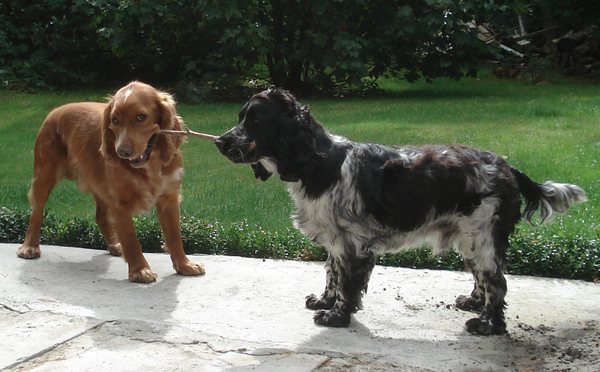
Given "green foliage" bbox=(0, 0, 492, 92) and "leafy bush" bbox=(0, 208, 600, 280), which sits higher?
"green foliage" bbox=(0, 0, 492, 92)

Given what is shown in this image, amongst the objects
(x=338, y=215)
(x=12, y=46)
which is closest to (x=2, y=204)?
(x=338, y=215)

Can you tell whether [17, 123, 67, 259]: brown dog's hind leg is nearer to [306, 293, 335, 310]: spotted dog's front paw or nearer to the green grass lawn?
the green grass lawn

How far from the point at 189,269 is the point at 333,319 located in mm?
1519

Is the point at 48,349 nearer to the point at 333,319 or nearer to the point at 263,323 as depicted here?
the point at 263,323

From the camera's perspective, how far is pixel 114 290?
586 cm

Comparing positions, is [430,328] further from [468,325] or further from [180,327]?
[180,327]

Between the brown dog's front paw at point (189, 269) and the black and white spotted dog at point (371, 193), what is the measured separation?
1.33 metres

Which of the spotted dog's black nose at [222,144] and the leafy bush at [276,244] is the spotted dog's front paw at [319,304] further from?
the leafy bush at [276,244]

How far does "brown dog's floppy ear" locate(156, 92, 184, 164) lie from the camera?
589 cm

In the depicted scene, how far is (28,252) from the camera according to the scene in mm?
6695

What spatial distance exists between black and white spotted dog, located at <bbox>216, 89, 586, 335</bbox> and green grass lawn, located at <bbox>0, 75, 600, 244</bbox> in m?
2.09

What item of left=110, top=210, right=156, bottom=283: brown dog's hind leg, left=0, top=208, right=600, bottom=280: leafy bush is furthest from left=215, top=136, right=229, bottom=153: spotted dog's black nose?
left=0, top=208, right=600, bottom=280: leafy bush

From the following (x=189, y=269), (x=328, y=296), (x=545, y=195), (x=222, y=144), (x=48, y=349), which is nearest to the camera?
(x=48, y=349)

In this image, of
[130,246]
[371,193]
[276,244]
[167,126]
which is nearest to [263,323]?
[371,193]
